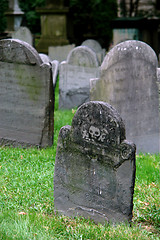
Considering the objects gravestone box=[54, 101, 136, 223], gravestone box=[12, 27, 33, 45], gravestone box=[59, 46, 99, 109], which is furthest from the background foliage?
gravestone box=[54, 101, 136, 223]

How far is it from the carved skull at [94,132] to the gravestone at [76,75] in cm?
594

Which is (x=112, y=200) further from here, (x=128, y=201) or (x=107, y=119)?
(x=107, y=119)

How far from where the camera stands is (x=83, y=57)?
30.9 feet

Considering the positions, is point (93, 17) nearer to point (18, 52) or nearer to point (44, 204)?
point (18, 52)

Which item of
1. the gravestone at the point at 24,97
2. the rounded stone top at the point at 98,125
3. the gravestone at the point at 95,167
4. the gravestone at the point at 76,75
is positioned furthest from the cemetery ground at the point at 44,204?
the gravestone at the point at 76,75

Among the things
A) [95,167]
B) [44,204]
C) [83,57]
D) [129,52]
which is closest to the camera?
[95,167]

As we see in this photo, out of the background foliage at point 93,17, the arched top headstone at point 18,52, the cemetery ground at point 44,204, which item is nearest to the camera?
the cemetery ground at point 44,204

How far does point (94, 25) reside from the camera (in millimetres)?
26500

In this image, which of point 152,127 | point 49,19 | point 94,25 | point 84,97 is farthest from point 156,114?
point 94,25

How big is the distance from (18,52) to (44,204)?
277 centimetres

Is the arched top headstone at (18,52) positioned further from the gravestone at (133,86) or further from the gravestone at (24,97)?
the gravestone at (133,86)

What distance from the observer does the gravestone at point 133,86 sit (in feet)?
19.0

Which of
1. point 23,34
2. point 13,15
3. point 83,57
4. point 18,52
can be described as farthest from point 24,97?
point 13,15

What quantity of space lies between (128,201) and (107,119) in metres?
0.71
